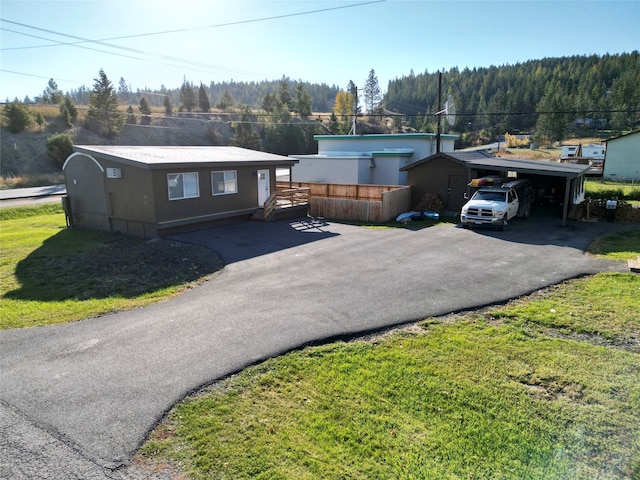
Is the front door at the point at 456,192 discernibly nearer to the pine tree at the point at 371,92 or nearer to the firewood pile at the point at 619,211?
the firewood pile at the point at 619,211

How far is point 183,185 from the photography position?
1775cm

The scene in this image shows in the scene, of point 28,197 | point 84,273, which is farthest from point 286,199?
point 28,197

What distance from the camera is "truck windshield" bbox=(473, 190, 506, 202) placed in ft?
64.7

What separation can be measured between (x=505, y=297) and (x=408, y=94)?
159 metres

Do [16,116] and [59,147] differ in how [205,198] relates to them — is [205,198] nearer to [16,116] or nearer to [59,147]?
[59,147]

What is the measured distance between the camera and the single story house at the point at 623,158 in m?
40.0

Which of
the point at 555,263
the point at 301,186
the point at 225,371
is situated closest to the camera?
the point at 225,371

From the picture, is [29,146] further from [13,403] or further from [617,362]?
[617,362]

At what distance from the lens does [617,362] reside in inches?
270

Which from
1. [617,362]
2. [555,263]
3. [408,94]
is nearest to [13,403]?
[617,362]

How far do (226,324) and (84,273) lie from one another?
695cm

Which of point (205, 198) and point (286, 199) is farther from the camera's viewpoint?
point (286, 199)

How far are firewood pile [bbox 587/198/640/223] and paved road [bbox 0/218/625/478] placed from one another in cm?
572

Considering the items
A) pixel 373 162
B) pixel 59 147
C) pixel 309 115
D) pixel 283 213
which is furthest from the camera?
pixel 309 115
